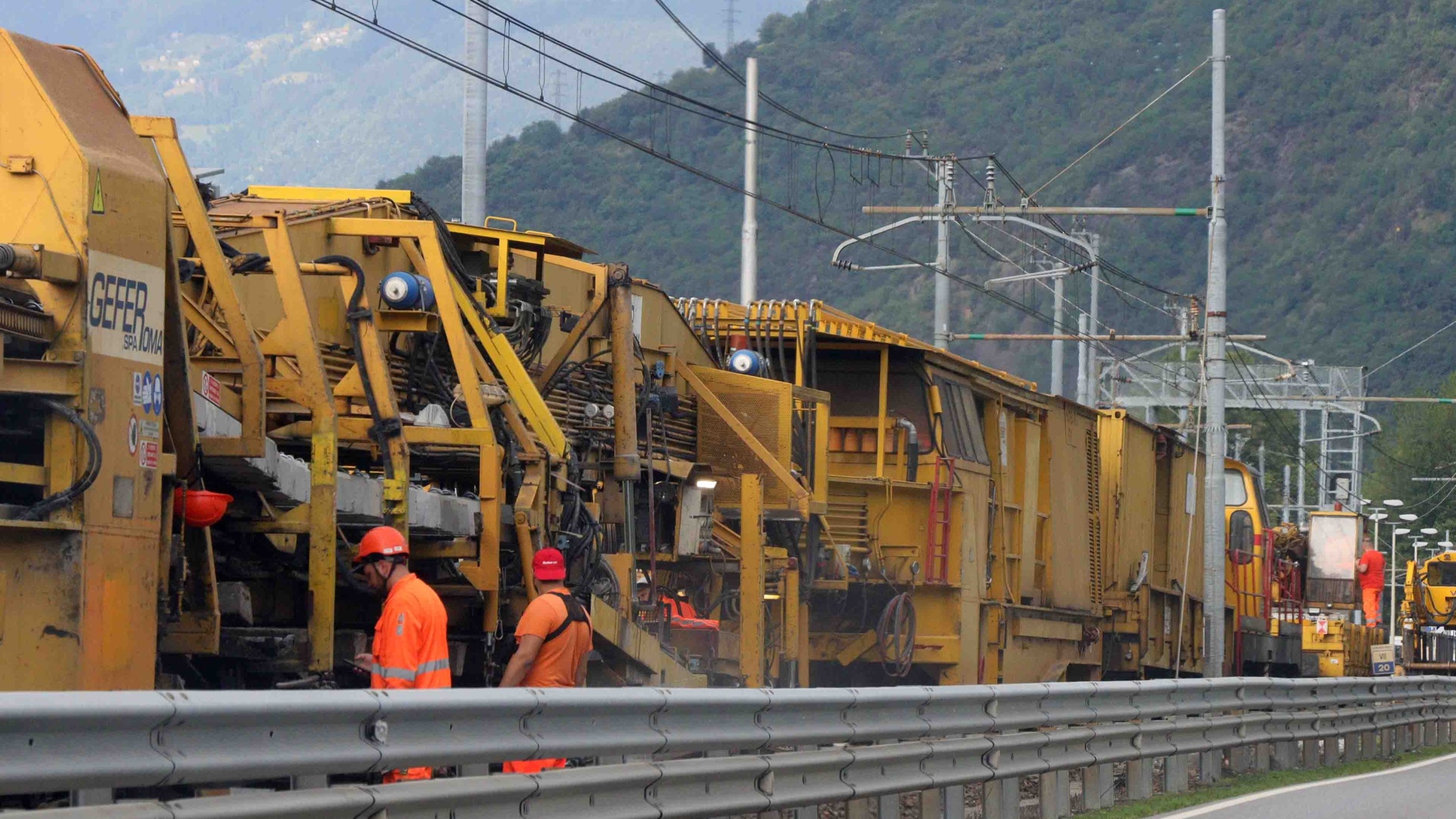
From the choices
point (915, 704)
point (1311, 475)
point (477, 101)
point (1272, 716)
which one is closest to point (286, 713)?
point (915, 704)

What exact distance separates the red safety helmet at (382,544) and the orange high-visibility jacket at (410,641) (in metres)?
0.15

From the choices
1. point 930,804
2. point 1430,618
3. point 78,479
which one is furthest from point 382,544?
point 1430,618

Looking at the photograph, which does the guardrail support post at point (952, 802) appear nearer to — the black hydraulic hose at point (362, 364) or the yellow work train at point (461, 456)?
the yellow work train at point (461, 456)

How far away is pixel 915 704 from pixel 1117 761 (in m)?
2.62

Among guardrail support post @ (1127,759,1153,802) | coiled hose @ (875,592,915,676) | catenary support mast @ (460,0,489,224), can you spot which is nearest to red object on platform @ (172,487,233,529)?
guardrail support post @ (1127,759,1153,802)

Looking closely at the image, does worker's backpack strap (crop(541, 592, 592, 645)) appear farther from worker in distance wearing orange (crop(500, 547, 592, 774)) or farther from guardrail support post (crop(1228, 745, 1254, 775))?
guardrail support post (crop(1228, 745, 1254, 775))

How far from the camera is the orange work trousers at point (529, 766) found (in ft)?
22.8

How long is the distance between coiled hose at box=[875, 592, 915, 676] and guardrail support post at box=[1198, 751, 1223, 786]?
2879mm

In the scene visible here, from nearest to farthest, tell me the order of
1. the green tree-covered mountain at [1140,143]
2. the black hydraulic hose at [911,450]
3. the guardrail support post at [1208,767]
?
the guardrail support post at [1208,767], the black hydraulic hose at [911,450], the green tree-covered mountain at [1140,143]

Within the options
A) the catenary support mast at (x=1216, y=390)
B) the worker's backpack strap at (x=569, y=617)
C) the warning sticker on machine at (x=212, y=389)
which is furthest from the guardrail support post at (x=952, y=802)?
the catenary support mast at (x=1216, y=390)

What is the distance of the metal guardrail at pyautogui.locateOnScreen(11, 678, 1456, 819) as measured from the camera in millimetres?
4969

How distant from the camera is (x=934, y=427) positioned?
16234mm

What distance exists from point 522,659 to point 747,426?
20.5ft

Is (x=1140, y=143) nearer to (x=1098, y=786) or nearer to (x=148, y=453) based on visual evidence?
(x=1098, y=786)
